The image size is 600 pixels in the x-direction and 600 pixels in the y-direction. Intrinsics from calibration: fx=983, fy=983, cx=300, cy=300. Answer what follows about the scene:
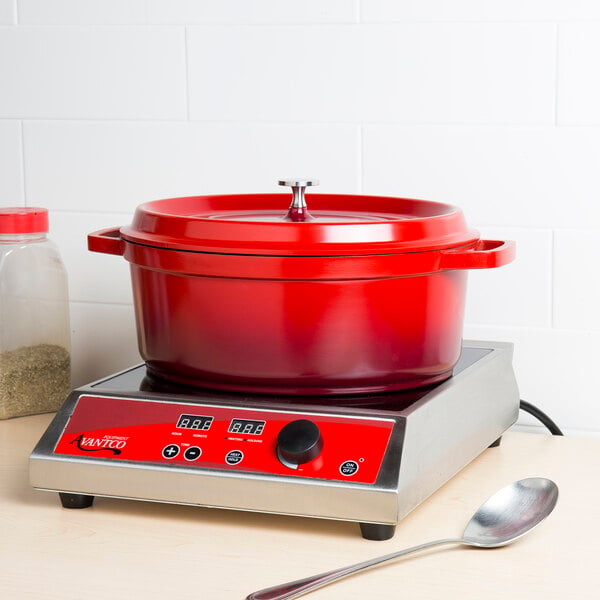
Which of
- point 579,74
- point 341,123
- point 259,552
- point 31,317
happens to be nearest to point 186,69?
point 341,123

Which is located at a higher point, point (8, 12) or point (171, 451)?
point (8, 12)

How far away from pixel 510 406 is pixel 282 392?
0.34 metres

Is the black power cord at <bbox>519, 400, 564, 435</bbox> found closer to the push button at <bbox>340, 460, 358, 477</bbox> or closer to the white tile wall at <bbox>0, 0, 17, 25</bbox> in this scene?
the push button at <bbox>340, 460, 358, 477</bbox>

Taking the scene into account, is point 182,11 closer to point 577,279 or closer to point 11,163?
point 11,163

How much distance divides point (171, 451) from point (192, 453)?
0.02m

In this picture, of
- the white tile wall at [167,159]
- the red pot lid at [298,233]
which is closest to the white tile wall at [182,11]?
the white tile wall at [167,159]

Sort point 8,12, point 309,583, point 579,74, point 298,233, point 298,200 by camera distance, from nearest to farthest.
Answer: point 309,583 → point 298,233 → point 298,200 → point 579,74 → point 8,12

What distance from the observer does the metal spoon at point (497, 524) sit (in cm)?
79

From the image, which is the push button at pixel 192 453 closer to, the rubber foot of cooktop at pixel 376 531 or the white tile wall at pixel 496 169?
the rubber foot of cooktop at pixel 376 531

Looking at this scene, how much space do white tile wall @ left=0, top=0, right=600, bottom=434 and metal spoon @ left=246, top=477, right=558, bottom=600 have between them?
35 cm

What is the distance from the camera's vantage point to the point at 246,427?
92 centimetres

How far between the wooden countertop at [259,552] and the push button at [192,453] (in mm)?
69

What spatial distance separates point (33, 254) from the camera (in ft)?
4.25

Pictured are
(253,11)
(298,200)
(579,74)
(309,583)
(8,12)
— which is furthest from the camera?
(8,12)
